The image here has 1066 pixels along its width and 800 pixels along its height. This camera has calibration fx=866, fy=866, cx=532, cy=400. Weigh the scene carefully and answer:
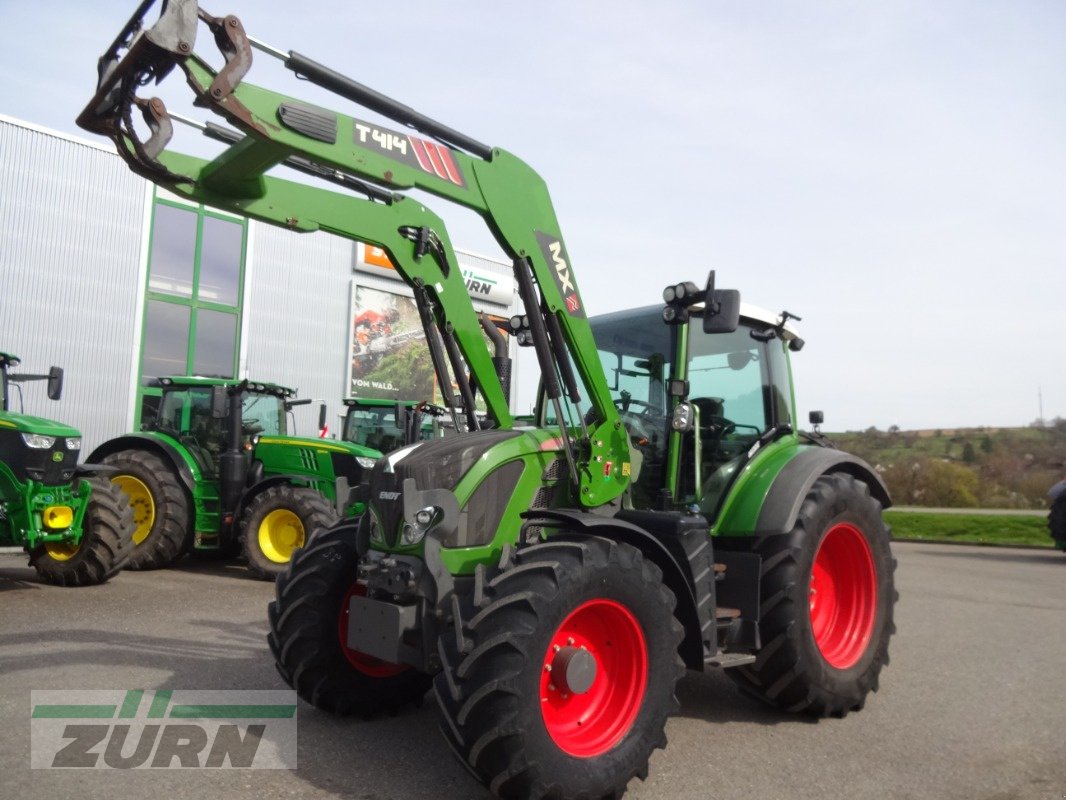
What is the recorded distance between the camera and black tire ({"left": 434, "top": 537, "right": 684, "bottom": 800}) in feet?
10.3

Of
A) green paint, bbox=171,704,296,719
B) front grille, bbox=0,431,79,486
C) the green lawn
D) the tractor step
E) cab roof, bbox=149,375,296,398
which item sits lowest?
green paint, bbox=171,704,296,719

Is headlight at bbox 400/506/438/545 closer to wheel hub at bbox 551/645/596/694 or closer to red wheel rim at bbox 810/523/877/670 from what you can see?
wheel hub at bbox 551/645/596/694

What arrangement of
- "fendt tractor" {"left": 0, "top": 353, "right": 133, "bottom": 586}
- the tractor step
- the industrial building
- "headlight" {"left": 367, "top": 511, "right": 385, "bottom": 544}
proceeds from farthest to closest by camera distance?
the industrial building
"fendt tractor" {"left": 0, "top": 353, "right": 133, "bottom": 586}
the tractor step
"headlight" {"left": 367, "top": 511, "right": 385, "bottom": 544}

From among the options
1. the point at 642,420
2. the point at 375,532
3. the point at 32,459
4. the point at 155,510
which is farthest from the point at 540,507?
the point at 155,510

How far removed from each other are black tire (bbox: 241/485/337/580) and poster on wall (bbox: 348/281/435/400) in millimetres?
10349

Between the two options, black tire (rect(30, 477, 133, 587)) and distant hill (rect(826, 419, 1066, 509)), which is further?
distant hill (rect(826, 419, 1066, 509))

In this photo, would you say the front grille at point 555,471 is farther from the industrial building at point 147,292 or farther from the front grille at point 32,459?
the industrial building at point 147,292

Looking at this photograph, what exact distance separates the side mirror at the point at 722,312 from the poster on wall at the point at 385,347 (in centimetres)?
1615

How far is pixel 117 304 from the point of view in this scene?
1602cm

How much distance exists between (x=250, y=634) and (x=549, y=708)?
376 cm

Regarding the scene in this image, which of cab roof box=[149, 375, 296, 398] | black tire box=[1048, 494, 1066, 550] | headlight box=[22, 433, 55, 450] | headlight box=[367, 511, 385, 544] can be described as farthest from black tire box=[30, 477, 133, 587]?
black tire box=[1048, 494, 1066, 550]

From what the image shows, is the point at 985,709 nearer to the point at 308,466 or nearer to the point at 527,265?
the point at 527,265

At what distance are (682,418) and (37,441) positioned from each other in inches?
261

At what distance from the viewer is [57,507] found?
8266 millimetres
